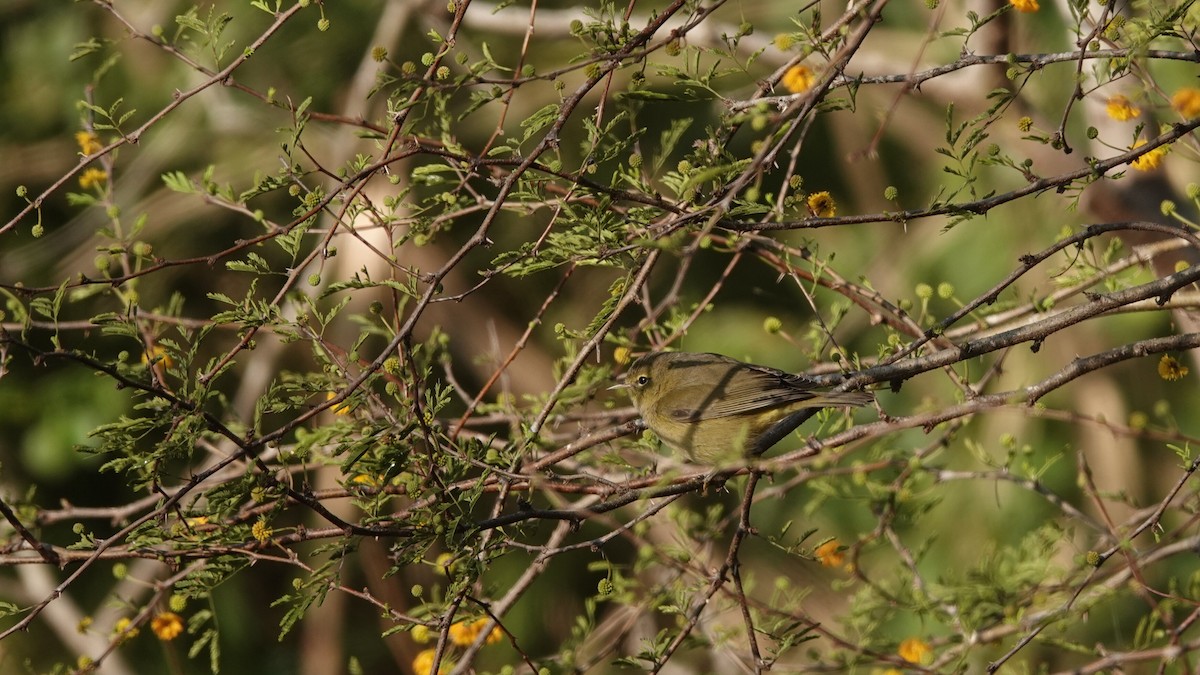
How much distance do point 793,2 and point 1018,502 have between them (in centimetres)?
413

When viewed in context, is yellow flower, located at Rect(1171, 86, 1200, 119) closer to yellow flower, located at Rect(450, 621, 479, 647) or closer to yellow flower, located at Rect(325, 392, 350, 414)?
yellow flower, located at Rect(325, 392, 350, 414)

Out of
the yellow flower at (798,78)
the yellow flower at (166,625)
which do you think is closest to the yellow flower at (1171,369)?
the yellow flower at (798,78)

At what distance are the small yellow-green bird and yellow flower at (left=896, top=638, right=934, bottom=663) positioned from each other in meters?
0.76

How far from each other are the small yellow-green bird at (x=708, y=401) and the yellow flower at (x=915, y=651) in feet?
2.50

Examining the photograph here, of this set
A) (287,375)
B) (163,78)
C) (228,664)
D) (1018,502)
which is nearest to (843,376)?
(287,375)

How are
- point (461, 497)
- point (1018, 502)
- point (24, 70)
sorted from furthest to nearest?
point (24, 70) < point (1018, 502) < point (461, 497)

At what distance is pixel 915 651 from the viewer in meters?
3.33

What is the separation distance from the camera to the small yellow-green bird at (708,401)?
3951 mm

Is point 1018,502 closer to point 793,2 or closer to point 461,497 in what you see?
point 793,2

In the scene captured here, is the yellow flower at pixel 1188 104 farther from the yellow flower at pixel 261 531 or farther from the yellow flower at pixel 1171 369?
the yellow flower at pixel 261 531

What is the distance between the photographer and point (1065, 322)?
286 cm

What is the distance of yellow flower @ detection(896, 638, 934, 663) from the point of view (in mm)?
3291

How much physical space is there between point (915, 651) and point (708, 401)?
1212 millimetres

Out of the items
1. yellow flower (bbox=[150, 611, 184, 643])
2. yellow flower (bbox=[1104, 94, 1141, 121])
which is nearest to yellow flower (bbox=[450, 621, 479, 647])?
yellow flower (bbox=[150, 611, 184, 643])
